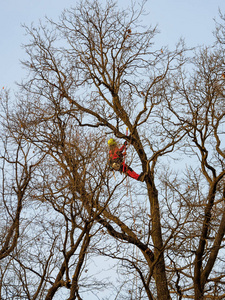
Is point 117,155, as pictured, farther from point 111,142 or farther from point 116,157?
point 111,142

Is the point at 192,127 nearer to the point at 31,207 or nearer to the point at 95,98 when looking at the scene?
the point at 95,98

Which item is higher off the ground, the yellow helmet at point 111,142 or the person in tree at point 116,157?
the yellow helmet at point 111,142

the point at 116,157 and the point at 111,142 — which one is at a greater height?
the point at 111,142

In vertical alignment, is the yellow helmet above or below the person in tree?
above

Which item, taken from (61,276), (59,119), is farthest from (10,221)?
(59,119)

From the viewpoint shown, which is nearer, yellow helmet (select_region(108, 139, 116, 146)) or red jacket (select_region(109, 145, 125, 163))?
red jacket (select_region(109, 145, 125, 163))

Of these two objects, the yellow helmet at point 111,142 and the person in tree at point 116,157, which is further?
the yellow helmet at point 111,142

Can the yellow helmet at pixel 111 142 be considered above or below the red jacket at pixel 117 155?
above

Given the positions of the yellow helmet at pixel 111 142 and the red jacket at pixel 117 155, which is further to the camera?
the yellow helmet at pixel 111 142

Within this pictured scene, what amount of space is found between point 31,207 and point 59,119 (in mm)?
1759

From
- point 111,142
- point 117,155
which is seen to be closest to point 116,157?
point 117,155

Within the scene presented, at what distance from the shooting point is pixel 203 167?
10.8m

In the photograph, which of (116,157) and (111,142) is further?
(111,142)

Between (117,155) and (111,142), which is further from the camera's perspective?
(111,142)
